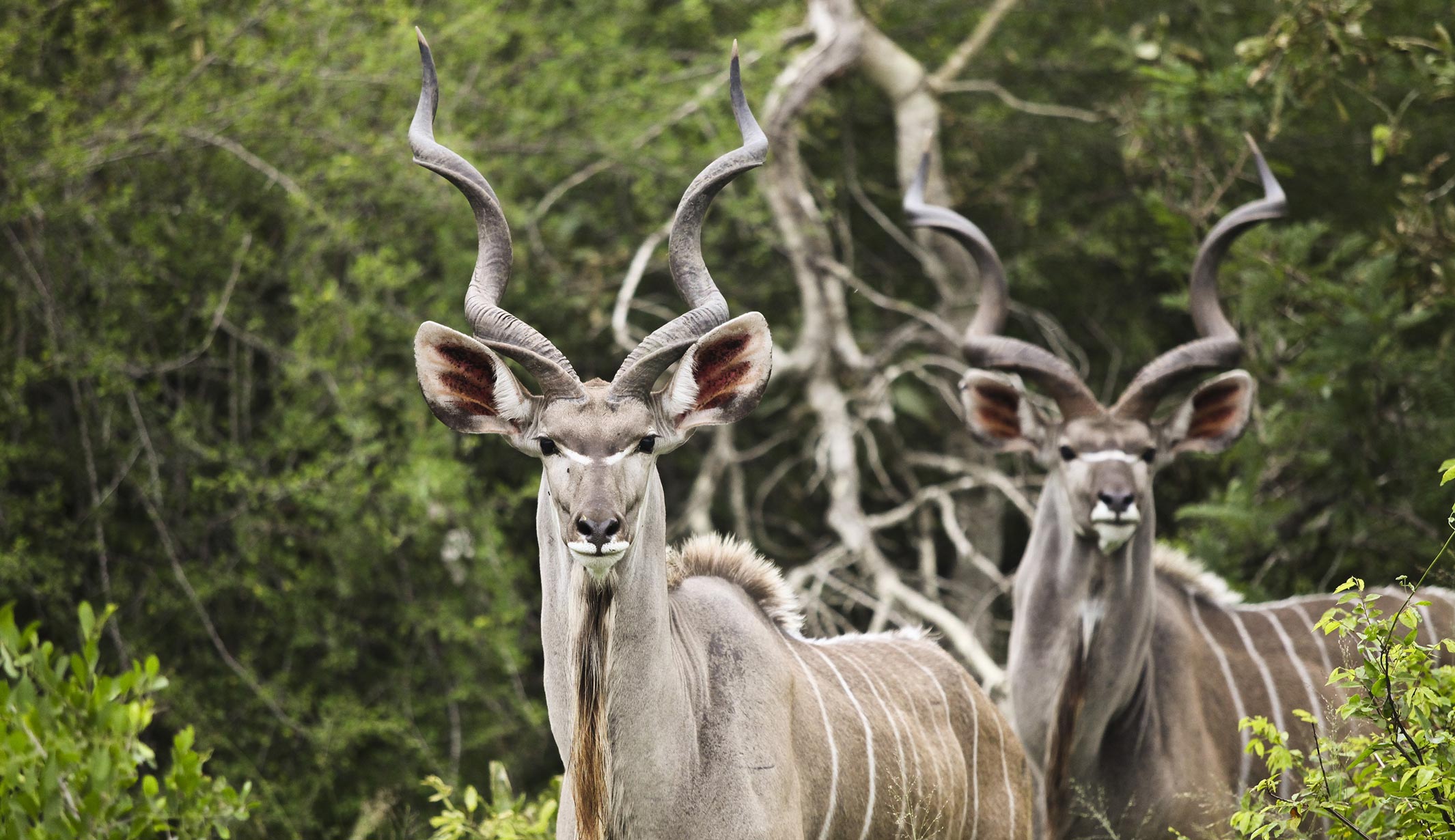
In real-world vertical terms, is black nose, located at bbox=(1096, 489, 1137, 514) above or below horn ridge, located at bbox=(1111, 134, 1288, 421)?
below

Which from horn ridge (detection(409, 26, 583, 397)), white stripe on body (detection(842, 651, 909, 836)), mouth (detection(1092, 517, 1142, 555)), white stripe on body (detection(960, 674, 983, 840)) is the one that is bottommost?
white stripe on body (detection(960, 674, 983, 840))

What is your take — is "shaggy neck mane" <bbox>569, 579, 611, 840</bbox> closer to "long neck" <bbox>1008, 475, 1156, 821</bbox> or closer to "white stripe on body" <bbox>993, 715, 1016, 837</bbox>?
"white stripe on body" <bbox>993, 715, 1016, 837</bbox>

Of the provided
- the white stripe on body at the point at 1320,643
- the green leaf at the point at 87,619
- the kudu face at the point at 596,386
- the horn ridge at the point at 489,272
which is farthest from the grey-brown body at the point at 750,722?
the white stripe on body at the point at 1320,643

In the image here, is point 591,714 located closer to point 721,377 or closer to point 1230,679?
point 721,377

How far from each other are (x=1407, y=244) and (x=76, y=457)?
5190mm

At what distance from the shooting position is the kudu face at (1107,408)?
4.12 meters

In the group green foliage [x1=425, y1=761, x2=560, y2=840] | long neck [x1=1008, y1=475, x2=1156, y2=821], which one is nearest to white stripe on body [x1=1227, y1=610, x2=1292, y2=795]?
long neck [x1=1008, y1=475, x2=1156, y2=821]

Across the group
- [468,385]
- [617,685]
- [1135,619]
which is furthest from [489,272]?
[1135,619]

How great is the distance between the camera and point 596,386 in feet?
9.82

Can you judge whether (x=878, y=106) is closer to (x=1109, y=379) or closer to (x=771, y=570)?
(x=1109, y=379)

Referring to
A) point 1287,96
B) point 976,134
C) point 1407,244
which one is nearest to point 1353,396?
point 1407,244

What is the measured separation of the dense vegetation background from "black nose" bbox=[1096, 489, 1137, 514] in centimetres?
158

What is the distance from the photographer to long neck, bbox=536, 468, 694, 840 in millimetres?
2771

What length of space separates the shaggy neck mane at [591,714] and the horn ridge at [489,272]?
45cm
